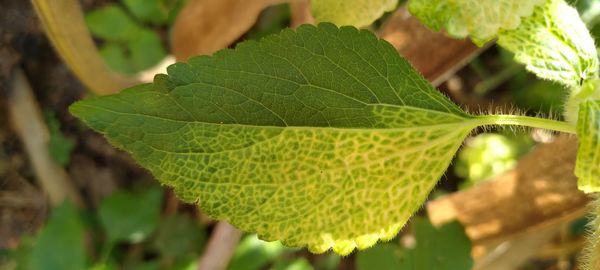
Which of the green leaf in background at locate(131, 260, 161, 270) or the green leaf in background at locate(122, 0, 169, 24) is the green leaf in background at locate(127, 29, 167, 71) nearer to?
the green leaf in background at locate(122, 0, 169, 24)

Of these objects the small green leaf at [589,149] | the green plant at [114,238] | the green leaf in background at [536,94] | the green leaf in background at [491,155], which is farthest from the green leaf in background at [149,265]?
the small green leaf at [589,149]

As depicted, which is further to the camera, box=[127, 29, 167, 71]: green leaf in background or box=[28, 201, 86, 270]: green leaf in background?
box=[127, 29, 167, 71]: green leaf in background

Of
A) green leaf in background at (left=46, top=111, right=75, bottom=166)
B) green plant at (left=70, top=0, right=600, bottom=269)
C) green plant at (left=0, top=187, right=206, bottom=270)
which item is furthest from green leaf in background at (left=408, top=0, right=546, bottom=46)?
green leaf in background at (left=46, top=111, right=75, bottom=166)

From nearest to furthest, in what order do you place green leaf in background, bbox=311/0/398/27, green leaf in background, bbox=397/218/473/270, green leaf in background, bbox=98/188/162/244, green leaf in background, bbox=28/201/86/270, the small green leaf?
1. the small green leaf
2. green leaf in background, bbox=311/0/398/27
3. green leaf in background, bbox=397/218/473/270
4. green leaf in background, bbox=28/201/86/270
5. green leaf in background, bbox=98/188/162/244

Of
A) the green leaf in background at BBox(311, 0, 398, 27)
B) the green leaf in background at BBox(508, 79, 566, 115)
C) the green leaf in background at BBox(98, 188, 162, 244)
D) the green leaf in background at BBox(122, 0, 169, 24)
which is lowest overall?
the green leaf in background at BBox(508, 79, 566, 115)

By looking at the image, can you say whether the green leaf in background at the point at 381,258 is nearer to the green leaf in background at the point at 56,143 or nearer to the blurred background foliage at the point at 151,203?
the blurred background foliage at the point at 151,203

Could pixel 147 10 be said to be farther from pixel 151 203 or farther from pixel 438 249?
pixel 438 249

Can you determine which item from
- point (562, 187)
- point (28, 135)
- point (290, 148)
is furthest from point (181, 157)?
point (28, 135)
